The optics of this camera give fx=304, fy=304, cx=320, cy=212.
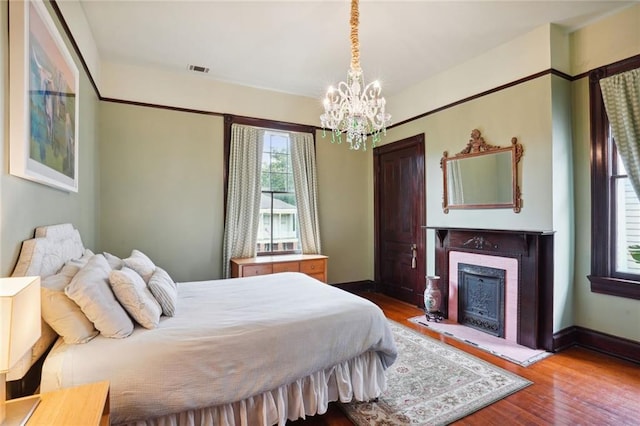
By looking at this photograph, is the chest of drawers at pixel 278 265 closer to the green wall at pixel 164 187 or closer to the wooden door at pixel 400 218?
the green wall at pixel 164 187

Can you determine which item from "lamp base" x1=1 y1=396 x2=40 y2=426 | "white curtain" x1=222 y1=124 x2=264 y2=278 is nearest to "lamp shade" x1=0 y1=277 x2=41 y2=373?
"lamp base" x1=1 y1=396 x2=40 y2=426

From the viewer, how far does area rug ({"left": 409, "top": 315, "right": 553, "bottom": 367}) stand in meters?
2.81

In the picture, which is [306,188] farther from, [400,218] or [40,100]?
[40,100]

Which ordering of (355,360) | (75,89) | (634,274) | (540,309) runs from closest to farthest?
(355,360), (75,89), (634,274), (540,309)

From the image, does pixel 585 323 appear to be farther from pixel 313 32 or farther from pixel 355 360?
pixel 313 32

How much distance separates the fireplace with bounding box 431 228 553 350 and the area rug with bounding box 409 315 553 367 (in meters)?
0.10

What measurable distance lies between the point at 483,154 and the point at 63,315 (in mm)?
3924

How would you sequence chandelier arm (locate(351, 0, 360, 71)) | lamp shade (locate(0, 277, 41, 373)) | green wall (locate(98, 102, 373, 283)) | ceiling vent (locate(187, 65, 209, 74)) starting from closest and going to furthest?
lamp shade (locate(0, 277, 41, 373))
chandelier arm (locate(351, 0, 360, 71))
green wall (locate(98, 102, 373, 283))
ceiling vent (locate(187, 65, 209, 74))

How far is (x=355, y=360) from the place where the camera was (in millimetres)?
2096

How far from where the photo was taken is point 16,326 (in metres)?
0.90

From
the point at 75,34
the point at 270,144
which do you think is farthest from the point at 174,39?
the point at 270,144

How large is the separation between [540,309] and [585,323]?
0.50m

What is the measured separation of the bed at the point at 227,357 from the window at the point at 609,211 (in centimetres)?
233

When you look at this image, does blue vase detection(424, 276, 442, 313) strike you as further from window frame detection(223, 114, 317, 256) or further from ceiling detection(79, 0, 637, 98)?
ceiling detection(79, 0, 637, 98)
